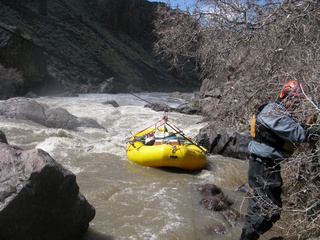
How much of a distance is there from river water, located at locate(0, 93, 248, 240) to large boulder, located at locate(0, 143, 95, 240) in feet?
1.80

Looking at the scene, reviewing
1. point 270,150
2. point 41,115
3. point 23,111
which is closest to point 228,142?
point 270,150

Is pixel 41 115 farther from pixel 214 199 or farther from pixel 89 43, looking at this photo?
pixel 89 43

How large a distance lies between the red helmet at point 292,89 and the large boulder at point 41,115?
26.4 feet

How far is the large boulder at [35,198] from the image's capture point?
8.16ft

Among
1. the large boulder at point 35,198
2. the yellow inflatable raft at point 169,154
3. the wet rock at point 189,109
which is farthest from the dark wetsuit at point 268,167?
the wet rock at point 189,109

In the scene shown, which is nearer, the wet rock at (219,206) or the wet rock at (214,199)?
the wet rock at (219,206)

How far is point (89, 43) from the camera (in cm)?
3519

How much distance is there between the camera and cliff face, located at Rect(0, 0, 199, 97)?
23.3m

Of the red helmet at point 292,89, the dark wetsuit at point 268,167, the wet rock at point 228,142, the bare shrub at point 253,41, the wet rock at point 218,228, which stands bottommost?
the wet rock at point 218,228

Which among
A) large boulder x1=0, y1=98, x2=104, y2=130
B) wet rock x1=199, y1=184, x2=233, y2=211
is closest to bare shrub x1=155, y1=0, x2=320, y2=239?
wet rock x1=199, y1=184, x2=233, y2=211

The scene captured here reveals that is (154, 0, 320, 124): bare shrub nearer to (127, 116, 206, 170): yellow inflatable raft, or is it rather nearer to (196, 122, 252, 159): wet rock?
(127, 116, 206, 170): yellow inflatable raft

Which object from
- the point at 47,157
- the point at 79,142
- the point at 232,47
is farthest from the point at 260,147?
the point at 79,142

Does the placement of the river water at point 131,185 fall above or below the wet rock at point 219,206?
below

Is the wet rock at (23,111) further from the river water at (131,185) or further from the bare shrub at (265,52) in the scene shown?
the bare shrub at (265,52)
